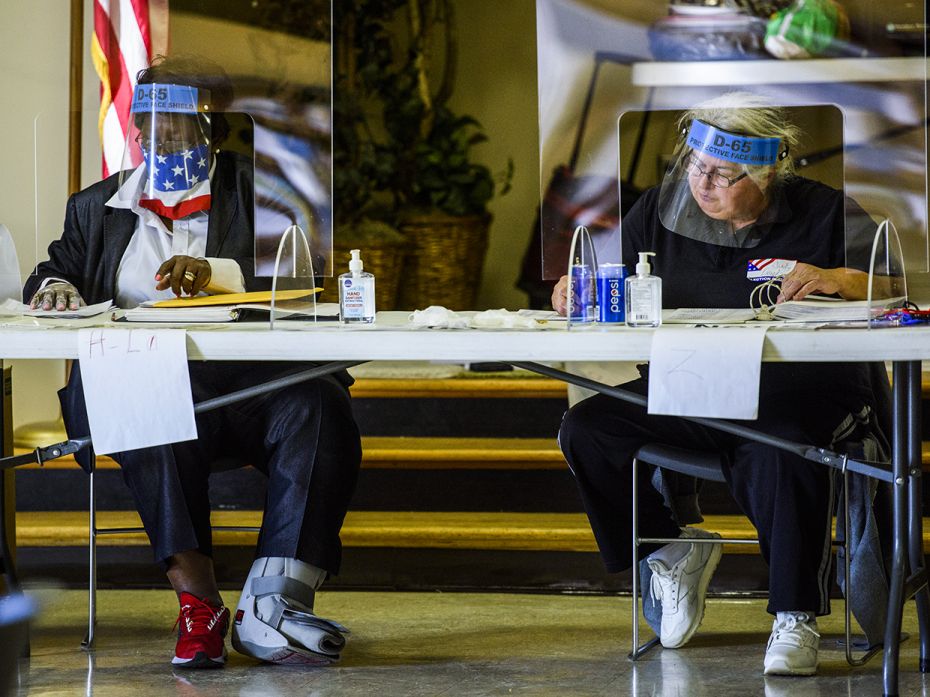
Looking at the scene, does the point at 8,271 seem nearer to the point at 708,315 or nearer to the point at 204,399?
the point at 204,399

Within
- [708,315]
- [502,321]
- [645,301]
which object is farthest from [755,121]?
[502,321]

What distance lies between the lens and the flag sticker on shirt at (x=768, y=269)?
2266 millimetres

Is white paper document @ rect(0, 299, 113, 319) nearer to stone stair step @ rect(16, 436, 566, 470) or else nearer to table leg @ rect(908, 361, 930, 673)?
stone stair step @ rect(16, 436, 566, 470)

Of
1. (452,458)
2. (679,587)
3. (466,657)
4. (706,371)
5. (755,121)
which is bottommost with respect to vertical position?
(466,657)

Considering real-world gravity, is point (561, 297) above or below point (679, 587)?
above

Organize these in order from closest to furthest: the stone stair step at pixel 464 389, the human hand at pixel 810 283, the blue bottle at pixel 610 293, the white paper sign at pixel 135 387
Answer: the white paper sign at pixel 135 387
the blue bottle at pixel 610 293
the human hand at pixel 810 283
the stone stair step at pixel 464 389

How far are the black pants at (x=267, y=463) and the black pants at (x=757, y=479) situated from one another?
0.43 meters

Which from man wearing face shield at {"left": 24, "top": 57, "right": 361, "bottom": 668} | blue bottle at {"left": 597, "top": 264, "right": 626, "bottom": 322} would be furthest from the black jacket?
blue bottle at {"left": 597, "top": 264, "right": 626, "bottom": 322}

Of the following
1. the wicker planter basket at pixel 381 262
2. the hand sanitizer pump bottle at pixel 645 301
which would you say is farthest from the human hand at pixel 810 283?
the wicker planter basket at pixel 381 262

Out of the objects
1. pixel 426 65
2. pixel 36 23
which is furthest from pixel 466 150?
pixel 36 23

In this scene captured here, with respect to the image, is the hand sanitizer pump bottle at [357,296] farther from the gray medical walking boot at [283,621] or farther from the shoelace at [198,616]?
the shoelace at [198,616]

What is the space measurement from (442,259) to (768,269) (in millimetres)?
2009

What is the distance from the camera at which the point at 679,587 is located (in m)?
2.29

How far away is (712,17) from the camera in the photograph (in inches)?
103
